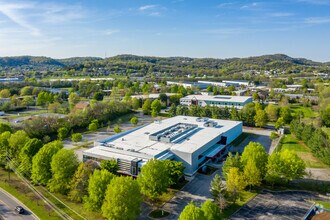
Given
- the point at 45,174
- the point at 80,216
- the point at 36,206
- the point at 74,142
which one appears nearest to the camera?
the point at 80,216

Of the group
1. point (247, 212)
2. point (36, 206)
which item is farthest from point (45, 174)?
point (247, 212)

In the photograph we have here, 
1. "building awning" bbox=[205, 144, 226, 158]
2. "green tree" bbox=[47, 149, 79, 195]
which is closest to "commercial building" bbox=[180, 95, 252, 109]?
"building awning" bbox=[205, 144, 226, 158]

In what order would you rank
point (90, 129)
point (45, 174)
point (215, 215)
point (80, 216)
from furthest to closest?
point (90, 129) → point (45, 174) → point (80, 216) → point (215, 215)

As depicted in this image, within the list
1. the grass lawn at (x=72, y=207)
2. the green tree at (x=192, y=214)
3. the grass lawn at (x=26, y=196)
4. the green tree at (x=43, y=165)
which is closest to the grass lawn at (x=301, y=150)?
the green tree at (x=192, y=214)

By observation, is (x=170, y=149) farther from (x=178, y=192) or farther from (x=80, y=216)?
(x=80, y=216)

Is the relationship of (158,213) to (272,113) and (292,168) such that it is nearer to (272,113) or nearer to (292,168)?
Answer: (292,168)

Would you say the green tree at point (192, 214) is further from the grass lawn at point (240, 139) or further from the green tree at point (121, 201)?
the grass lawn at point (240, 139)

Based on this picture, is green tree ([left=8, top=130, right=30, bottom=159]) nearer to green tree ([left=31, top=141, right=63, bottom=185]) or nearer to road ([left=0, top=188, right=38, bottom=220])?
green tree ([left=31, top=141, right=63, bottom=185])
